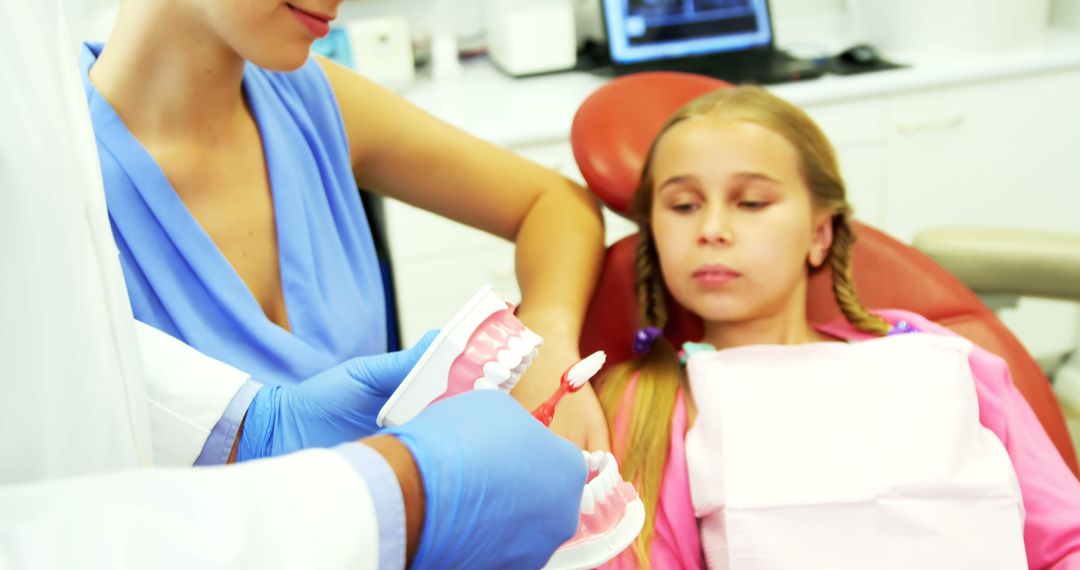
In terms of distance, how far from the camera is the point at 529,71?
2.43 m

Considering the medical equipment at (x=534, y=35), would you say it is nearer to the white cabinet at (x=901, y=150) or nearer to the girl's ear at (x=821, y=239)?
the white cabinet at (x=901, y=150)

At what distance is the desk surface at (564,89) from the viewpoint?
2062 mm

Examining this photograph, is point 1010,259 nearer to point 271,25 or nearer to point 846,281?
point 846,281

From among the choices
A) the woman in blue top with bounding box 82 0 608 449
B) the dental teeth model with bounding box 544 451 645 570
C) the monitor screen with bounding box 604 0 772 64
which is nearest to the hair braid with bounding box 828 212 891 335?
the woman in blue top with bounding box 82 0 608 449

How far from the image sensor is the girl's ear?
1401 millimetres

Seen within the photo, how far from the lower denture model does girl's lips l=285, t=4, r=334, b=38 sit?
32 cm

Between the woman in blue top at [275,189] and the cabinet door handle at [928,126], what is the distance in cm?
120

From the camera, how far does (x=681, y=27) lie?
237 cm

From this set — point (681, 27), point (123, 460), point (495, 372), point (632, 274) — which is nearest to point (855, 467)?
point (632, 274)

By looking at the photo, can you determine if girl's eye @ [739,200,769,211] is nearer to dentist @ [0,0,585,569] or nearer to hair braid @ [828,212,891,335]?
hair braid @ [828,212,891,335]

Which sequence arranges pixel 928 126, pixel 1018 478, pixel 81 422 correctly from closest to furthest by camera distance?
pixel 81 422 → pixel 1018 478 → pixel 928 126

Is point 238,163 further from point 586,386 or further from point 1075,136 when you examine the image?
point 1075,136

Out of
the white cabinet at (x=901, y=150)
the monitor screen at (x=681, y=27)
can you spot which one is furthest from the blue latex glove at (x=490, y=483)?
the monitor screen at (x=681, y=27)

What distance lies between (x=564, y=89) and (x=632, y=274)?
0.98 meters
